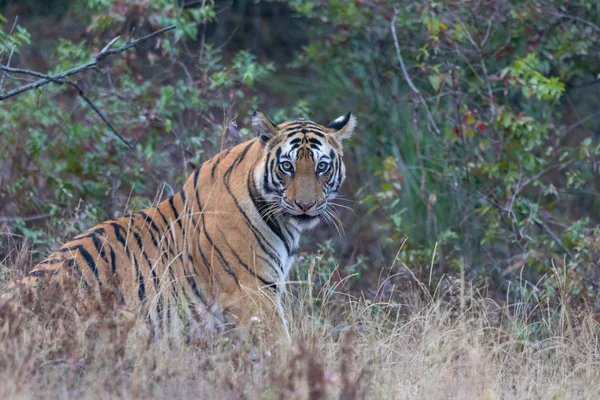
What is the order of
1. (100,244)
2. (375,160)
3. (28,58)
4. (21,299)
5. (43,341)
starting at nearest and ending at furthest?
(43,341) → (21,299) → (100,244) → (375,160) → (28,58)

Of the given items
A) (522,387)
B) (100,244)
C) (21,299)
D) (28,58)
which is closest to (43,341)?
(21,299)

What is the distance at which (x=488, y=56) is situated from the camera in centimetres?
795

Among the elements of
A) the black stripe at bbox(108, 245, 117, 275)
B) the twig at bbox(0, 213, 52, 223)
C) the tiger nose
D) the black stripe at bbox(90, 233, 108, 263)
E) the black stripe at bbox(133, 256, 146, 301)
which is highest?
the tiger nose

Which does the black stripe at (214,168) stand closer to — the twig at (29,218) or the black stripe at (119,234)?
the black stripe at (119,234)

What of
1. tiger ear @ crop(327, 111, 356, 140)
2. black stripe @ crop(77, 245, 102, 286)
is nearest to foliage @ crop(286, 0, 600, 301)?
tiger ear @ crop(327, 111, 356, 140)

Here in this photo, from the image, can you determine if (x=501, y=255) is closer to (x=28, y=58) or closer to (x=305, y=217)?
(x=305, y=217)

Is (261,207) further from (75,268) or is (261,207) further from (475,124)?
(475,124)

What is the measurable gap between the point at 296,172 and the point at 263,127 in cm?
32

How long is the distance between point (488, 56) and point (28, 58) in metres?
6.65

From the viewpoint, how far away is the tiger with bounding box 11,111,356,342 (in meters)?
4.68

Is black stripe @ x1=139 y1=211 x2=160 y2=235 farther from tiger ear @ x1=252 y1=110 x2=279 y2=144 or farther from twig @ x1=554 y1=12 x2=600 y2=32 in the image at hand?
twig @ x1=554 y1=12 x2=600 y2=32

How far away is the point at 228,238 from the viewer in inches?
191

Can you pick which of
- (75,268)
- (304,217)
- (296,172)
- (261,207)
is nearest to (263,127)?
(296,172)

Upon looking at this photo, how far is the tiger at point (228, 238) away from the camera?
468 cm
